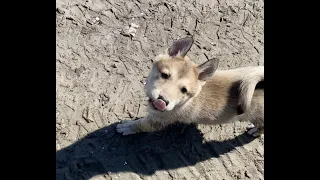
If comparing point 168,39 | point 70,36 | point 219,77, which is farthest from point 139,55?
point 219,77

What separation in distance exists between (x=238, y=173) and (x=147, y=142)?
3.02 feet

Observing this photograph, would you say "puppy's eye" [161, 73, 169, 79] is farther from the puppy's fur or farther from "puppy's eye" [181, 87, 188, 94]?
"puppy's eye" [181, 87, 188, 94]

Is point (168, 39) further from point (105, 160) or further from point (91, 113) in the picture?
point (105, 160)

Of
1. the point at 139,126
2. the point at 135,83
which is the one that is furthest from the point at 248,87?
the point at 135,83

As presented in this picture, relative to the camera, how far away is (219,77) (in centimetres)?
371

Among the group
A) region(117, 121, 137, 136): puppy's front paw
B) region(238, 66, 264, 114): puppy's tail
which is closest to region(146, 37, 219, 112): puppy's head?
region(238, 66, 264, 114): puppy's tail

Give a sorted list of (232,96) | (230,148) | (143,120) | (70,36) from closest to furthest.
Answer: (232,96)
(143,120)
(230,148)
(70,36)

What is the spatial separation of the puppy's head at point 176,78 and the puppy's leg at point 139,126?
35cm

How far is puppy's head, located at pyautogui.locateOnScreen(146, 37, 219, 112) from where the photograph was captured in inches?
131

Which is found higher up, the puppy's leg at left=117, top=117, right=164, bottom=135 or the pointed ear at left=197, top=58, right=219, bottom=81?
the pointed ear at left=197, top=58, right=219, bottom=81

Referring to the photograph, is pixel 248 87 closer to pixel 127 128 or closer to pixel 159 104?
pixel 159 104

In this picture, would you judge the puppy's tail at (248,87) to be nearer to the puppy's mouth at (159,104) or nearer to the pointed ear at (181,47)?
the pointed ear at (181,47)

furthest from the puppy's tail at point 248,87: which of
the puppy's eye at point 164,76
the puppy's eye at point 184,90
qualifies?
the puppy's eye at point 164,76

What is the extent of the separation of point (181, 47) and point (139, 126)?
0.90 metres
